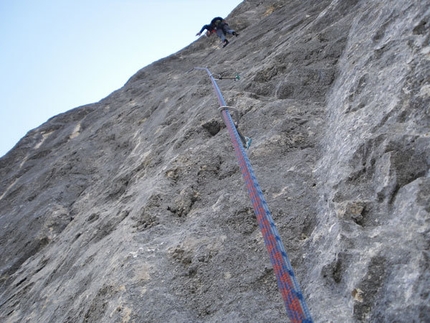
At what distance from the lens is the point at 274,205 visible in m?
3.86

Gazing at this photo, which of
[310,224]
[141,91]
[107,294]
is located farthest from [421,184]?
[141,91]

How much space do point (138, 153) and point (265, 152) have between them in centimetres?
357

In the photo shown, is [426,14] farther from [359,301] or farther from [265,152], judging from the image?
[359,301]

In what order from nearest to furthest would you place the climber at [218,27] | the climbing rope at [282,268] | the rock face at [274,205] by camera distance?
the climbing rope at [282,268] < the rock face at [274,205] < the climber at [218,27]

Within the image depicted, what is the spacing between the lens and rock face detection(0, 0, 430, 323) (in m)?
2.61

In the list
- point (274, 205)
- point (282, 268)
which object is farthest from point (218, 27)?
point (282, 268)

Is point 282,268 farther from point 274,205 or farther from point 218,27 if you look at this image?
point 218,27

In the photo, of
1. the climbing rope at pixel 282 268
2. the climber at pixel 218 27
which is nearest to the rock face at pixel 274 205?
the climbing rope at pixel 282 268

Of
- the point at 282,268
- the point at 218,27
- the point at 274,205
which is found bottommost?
the point at 274,205

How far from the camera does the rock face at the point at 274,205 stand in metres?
2.61

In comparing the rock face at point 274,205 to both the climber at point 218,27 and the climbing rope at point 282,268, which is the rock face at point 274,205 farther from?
the climber at point 218,27

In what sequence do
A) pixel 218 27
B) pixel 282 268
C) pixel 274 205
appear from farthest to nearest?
pixel 218 27 → pixel 274 205 → pixel 282 268

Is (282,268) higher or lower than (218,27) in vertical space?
lower

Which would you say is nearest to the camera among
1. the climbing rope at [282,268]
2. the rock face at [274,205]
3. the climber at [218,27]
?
the climbing rope at [282,268]
